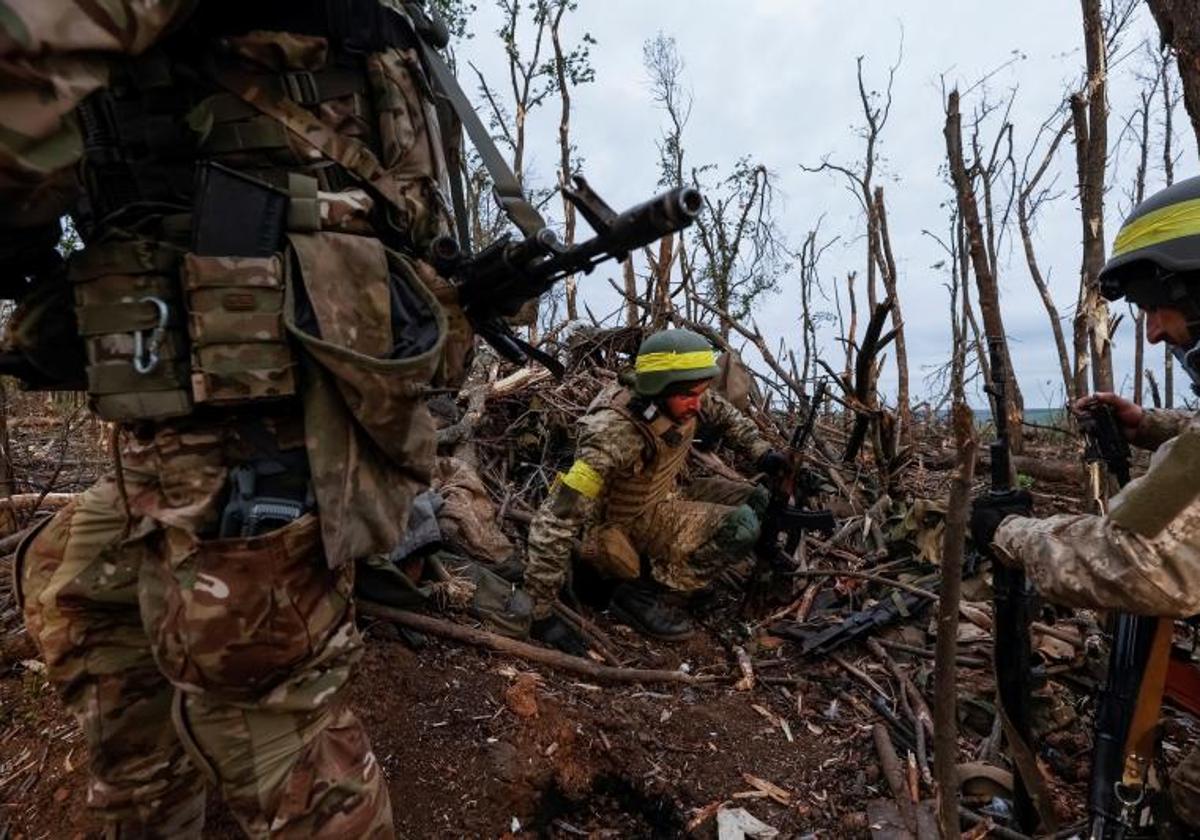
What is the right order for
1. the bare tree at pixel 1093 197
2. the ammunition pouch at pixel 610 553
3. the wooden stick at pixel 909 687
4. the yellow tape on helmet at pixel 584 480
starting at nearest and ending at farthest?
the wooden stick at pixel 909 687
the yellow tape on helmet at pixel 584 480
the ammunition pouch at pixel 610 553
the bare tree at pixel 1093 197

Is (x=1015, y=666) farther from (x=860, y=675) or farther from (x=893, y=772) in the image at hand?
(x=860, y=675)

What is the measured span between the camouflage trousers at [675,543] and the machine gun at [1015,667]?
76.4 inches

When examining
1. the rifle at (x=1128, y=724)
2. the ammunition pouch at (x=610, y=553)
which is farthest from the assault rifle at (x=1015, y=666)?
the ammunition pouch at (x=610, y=553)

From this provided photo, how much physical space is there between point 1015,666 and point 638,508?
2304 mm

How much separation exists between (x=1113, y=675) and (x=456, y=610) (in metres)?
2.65

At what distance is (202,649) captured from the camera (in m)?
1.46

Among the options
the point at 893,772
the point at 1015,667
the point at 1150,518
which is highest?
the point at 1150,518

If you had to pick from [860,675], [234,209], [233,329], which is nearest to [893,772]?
[860,675]

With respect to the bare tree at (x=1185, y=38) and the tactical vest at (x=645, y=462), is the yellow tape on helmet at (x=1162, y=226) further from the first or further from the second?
the tactical vest at (x=645, y=462)

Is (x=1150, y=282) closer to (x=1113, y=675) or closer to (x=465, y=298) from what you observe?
(x=1113, y=675)

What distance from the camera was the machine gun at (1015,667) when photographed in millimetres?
2383

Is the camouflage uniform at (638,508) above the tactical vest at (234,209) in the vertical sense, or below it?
below

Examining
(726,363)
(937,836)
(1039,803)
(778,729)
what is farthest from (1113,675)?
(726,363)

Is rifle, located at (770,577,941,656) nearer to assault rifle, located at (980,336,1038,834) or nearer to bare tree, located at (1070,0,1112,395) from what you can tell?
assault rifle, located at (980,336,1038,834)
